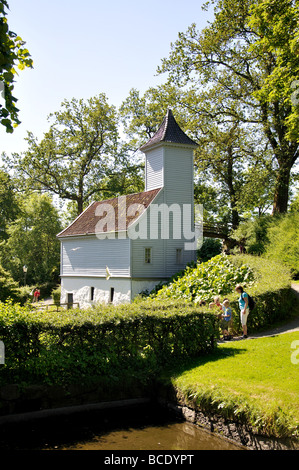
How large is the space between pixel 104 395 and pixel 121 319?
1953 millimetres

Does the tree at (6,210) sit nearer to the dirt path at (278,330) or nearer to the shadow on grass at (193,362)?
the dirt path at (278,330)

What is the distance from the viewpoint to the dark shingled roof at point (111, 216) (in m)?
28.4

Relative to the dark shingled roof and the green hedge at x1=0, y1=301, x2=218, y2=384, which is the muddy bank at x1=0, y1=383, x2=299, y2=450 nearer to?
the green hedge at x1=0, y1=301, x2=218, y2=384

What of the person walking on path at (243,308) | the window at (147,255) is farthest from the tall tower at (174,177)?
the person walking on path at (243,308)

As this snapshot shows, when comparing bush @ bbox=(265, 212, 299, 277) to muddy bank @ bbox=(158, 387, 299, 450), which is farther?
bush @ bbox=(265, 212, 299, 277)

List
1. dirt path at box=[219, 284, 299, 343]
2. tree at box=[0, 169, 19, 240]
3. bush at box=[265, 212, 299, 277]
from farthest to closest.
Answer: tree at box=[0, 169, 19, 240]
bush at box=[265, 212, 299, 277]
dirt path at box=[219, 284, 299, 343]

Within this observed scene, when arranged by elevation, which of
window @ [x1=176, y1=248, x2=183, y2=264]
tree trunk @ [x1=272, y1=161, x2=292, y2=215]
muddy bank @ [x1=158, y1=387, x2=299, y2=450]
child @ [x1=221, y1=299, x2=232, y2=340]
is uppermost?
tree trunk @ [x1=272, y1=161, x2=292, y2=215]

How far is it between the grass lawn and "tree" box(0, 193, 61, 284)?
42.5 metres

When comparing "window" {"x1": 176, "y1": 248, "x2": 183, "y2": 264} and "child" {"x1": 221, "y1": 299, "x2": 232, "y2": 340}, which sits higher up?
"window" {"x1": 176, "y1": 248, "x2": 183, "y2": 264}

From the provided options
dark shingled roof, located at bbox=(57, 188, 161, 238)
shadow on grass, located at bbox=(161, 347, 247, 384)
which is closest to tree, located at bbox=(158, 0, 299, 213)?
dark shingled roof, located at bbox=(57, 188, 161, 238)

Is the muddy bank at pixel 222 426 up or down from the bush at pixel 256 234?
down

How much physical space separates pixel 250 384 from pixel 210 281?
11.9m

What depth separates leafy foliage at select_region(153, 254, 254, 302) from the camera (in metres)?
20.0

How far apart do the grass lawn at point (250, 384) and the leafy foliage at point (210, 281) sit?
6652 mm
